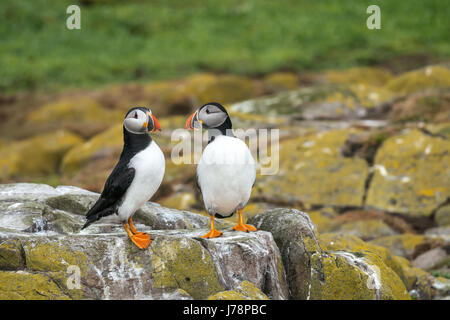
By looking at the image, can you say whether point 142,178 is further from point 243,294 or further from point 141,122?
point 243,294

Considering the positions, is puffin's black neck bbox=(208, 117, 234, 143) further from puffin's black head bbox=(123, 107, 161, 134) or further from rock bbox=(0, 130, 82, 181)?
rock bbox=(0, 130, 82, 181)

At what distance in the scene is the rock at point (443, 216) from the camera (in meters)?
12.1

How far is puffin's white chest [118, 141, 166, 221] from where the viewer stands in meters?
6.83

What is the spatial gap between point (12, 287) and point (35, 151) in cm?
1582

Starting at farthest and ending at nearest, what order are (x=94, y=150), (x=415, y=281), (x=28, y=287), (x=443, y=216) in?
(x=94, y=150), (x=443, y=216), (x=415, y=281), (x=28, y=287)

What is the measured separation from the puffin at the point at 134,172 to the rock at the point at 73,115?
1696 centimetres

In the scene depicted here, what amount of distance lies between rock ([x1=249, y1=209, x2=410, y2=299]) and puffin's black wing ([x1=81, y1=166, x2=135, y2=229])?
228 centimetres

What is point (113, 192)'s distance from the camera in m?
6.92

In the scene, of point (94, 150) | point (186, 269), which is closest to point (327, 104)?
point (94, 150)

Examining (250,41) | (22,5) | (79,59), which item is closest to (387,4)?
(250,41)

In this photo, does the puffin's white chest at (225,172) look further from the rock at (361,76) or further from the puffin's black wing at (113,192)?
the rock at (361,76)

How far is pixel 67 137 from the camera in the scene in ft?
71.7

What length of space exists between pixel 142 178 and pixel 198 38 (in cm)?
3418

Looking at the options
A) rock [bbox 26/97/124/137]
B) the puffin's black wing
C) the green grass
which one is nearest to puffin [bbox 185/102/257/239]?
the puffin's black wing
